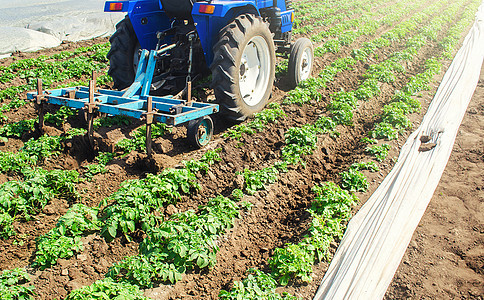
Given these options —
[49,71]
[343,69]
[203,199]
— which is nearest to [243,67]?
[203,199]

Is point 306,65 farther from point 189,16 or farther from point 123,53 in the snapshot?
point 123,53

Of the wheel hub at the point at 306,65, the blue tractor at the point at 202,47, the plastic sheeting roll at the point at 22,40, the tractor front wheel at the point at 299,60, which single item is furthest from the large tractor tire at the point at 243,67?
the plastic sheeting roll at the point at 22,40

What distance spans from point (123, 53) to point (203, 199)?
318 centimetres

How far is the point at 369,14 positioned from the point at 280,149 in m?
14.2

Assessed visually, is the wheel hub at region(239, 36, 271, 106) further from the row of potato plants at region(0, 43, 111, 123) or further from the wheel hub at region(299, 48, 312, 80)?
the row of potato plants at region(0, 43, 111, 123)

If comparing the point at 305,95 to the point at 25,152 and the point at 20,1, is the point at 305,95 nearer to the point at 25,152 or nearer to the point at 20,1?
the point at 25,152

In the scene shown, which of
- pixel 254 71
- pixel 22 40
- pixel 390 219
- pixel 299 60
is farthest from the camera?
pixel 22 40

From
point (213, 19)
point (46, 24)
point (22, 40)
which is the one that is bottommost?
point (22, 40)

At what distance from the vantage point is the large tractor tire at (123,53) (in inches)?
248

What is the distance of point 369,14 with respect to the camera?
17391 mm

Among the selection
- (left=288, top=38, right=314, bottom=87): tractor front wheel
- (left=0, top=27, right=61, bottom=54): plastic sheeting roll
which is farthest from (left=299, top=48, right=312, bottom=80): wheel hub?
(left=0, top=27, right=61, bottom=54): plastic sheeting roll

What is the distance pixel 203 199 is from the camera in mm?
4543

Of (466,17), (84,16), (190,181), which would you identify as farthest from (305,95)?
(466,17)

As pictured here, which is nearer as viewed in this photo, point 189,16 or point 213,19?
point 213,19
